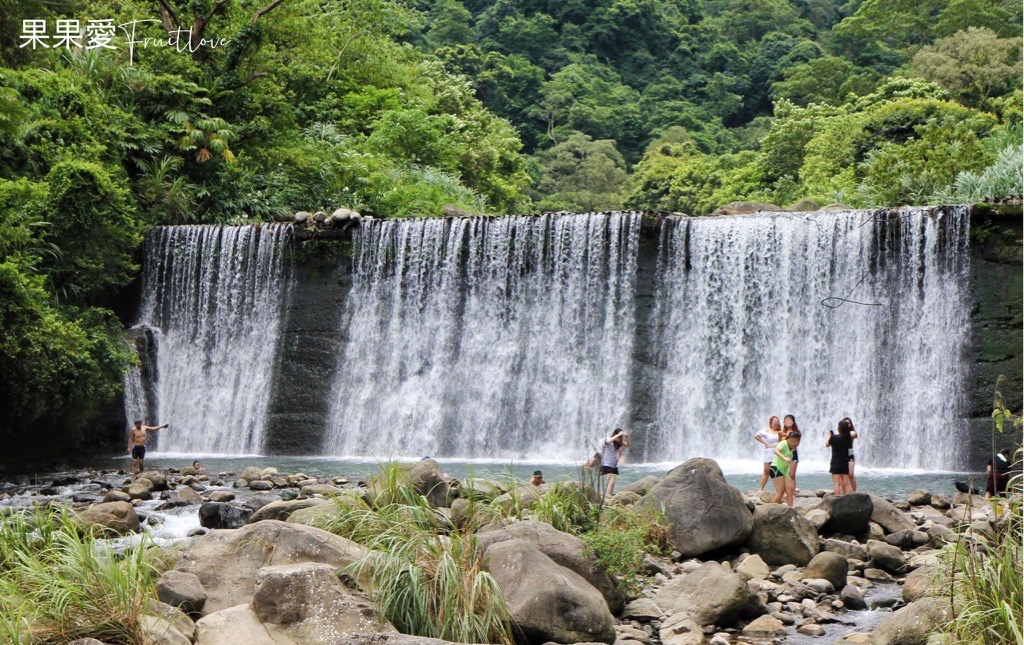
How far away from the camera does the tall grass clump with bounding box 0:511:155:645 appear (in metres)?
6.11

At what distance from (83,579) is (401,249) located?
53.8 ft

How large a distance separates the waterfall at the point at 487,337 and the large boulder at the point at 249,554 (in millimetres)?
12234

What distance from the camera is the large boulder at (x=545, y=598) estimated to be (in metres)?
7.54

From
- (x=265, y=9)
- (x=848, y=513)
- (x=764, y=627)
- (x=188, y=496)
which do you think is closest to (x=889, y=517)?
(x=848, y=513)

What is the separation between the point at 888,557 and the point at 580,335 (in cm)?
1145

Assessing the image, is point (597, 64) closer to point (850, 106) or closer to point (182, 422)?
point (850, 106)

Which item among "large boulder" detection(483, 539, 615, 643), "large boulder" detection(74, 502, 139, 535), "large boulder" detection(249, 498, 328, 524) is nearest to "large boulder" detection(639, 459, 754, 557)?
"large boulder" detection(483, 539, 615, 643)

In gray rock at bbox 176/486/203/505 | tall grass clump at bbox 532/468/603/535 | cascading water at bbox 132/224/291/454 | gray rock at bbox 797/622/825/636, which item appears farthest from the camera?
cascading water at bbox 132/224/291/454

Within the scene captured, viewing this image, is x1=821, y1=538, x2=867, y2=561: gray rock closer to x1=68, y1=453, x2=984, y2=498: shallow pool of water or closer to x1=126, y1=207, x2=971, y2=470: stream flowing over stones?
x1=68, y1=453, x2=984, y2=498: shallow pool of water

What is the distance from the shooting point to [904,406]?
18.9 m

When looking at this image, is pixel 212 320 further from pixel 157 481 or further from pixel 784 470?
pixel 784 470

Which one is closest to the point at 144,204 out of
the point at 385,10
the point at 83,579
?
the point at 385,10

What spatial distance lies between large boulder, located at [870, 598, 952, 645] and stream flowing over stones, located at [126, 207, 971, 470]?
10.6 meters

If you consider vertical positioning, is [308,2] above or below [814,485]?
above
